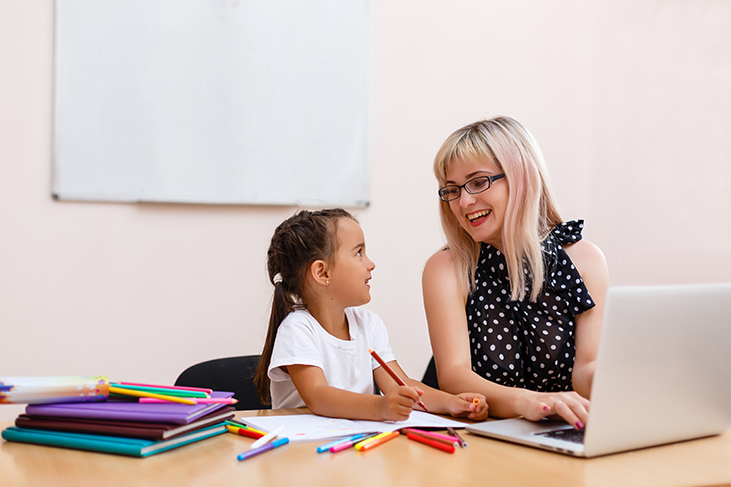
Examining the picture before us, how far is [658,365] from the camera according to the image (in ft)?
2.78

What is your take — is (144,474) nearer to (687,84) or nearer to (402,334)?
(402,334)

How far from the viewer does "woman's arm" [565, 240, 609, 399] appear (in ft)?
4.47

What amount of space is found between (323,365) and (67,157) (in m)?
1.26

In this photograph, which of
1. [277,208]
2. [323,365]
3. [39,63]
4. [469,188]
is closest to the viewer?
[323,365]

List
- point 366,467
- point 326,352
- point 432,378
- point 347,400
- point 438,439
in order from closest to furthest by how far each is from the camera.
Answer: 1. point 366,467
2. point 438,439
3. point 347,400
4. point 326,352
5. point 432,378

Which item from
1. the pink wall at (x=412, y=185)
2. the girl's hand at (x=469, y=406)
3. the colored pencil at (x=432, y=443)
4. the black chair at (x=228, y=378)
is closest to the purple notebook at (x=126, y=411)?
the colored pencil at (x=432, y=443)

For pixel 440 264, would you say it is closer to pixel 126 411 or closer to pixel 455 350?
pixel 455 350

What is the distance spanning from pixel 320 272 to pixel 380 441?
20.6 inches

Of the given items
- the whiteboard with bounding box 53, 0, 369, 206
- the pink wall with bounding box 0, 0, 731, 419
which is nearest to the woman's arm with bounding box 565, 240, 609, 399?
the pink wall with bounding box 0, 0, 731, 419

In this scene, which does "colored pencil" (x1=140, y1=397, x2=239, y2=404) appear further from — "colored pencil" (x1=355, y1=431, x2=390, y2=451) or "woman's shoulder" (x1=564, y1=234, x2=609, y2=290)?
"woman's shoulder" (x1=564, y1=234, x2=609, y2=290)

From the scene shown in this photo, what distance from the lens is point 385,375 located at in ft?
4.63

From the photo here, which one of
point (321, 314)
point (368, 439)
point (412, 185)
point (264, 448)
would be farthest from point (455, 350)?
point (412, 185)

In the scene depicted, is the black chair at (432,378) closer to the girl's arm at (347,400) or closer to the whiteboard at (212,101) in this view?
the girl's arm at (347,400)

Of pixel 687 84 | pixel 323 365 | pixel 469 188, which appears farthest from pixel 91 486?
pixel 687 84
